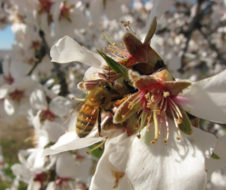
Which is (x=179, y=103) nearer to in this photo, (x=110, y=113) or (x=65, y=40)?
(x=110, y=113)

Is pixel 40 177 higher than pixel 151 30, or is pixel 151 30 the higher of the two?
pixel 151 30

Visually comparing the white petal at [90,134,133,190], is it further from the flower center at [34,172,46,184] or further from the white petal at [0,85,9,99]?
the white petal at [0,85,9,99]

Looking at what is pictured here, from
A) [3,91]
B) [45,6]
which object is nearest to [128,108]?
[45,6]

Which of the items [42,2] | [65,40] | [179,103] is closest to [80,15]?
[42,2]

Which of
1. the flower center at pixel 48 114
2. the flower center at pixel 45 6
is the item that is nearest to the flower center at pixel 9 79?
the flower center at pixel 48 114

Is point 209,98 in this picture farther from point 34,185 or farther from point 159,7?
point 34,185

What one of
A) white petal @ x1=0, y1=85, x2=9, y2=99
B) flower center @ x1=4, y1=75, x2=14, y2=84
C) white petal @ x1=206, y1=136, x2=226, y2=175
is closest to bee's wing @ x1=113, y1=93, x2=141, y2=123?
white petal @ x1=206, y1=136, x2=226, y2=175

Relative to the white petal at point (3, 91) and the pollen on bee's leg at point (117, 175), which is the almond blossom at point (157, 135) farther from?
the white petal at point (3, 91)
